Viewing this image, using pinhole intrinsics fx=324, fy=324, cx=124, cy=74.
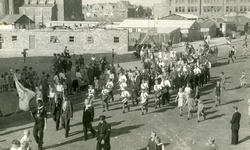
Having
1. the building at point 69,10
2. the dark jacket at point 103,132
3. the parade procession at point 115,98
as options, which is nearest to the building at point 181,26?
the parade procession at point 115,98

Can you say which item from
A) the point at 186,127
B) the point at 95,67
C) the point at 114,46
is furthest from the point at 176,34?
the point at 186,127

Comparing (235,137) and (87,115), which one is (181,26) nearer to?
(235,137)

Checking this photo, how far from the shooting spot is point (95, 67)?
21828 mm

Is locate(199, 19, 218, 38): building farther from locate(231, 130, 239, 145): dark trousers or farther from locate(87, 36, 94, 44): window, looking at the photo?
locate(231, 130, 239, 145): dark trousers

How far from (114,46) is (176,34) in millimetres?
11524

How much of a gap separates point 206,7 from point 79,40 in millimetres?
49722

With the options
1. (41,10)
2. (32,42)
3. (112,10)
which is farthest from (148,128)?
(112,10)

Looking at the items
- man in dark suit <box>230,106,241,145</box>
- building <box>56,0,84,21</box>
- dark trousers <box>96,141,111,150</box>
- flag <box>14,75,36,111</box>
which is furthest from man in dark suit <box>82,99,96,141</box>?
building <box>56,0,84,21</box>

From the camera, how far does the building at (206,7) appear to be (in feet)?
259

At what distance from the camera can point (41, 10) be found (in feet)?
250

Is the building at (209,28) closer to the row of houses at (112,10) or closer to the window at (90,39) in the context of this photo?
the window at (90,39)

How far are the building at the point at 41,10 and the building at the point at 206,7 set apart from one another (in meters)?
31.1

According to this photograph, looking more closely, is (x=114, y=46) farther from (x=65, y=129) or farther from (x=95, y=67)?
(x=65, y=129)

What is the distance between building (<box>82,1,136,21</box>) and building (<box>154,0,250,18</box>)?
18.4 m
